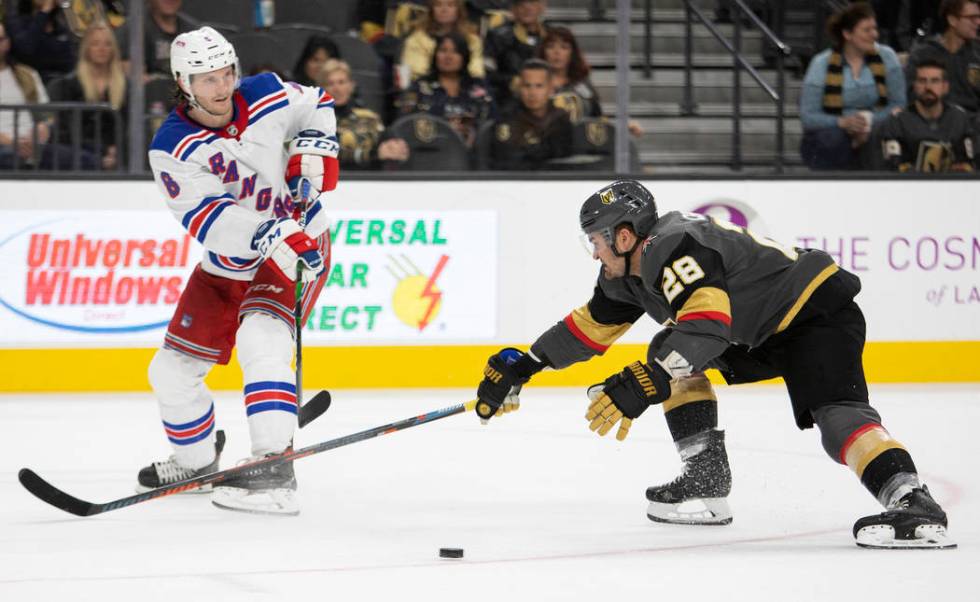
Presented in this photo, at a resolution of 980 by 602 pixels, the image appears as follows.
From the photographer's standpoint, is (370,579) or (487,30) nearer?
(370,579)

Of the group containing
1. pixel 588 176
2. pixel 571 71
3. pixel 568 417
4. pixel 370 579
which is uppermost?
pixel 571 71

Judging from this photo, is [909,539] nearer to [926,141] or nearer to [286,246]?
[286,246]

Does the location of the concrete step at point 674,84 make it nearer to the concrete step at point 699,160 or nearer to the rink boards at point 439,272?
the concrete step at point 699,160

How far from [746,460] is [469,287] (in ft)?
6.62

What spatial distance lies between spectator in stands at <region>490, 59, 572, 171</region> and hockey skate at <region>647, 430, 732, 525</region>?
3.13 m

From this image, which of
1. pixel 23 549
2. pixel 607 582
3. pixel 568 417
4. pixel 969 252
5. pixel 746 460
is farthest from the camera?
pixel 969 252

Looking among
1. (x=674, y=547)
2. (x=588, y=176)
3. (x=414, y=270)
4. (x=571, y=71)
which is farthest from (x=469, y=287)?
Answer: (x=674, y=547)

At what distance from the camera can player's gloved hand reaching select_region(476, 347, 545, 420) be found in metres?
3.73

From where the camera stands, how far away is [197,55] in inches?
156

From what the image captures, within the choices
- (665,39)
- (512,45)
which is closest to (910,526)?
(512,45)

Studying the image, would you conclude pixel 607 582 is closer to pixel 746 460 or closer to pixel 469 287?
pixel 746 460

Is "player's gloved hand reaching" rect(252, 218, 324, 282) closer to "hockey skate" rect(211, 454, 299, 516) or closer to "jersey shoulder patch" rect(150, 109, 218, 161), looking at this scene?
"jersey shoulder patch" rect(150, 109, 218, 161)

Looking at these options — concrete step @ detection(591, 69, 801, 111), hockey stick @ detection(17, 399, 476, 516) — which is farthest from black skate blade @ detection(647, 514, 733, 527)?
concrete step @ detection(591, 69, 801, 111)

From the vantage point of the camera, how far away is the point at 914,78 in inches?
284
